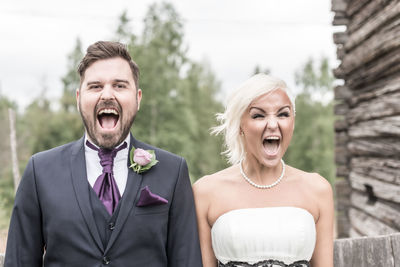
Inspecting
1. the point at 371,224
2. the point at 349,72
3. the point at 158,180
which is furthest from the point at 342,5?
the point at 158,180

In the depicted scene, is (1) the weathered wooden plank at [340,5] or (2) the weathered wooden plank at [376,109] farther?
(1) the weathered wooden plank at [340,5]

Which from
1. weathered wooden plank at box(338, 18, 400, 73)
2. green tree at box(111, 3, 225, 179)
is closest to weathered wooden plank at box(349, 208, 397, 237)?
weathered wooden plank at box(338, 18, 400, 73)

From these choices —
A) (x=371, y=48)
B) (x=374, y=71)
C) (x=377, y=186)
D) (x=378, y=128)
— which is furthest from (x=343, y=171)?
(x=371, y=48)

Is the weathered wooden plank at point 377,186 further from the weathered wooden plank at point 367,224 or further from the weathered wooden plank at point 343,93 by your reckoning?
the weathered wooden plank at point 343,93

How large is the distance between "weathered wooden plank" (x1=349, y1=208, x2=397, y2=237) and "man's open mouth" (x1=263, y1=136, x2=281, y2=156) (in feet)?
11.3

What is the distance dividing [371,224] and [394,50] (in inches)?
99.8

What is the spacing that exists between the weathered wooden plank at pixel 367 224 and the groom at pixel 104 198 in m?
3.98

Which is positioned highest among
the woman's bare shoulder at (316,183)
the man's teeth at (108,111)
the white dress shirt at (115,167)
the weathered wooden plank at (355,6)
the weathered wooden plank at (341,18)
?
the weathered wooden plank at (355,6)

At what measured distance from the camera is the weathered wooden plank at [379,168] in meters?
5.47

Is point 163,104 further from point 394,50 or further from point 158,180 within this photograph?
point 158,180

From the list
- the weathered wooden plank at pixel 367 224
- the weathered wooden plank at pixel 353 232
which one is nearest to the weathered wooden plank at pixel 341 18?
the weathered wooden plank at pixel 367 224

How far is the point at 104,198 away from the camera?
2402 millimetres

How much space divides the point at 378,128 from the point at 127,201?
182 inches

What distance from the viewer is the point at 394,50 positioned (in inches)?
218
